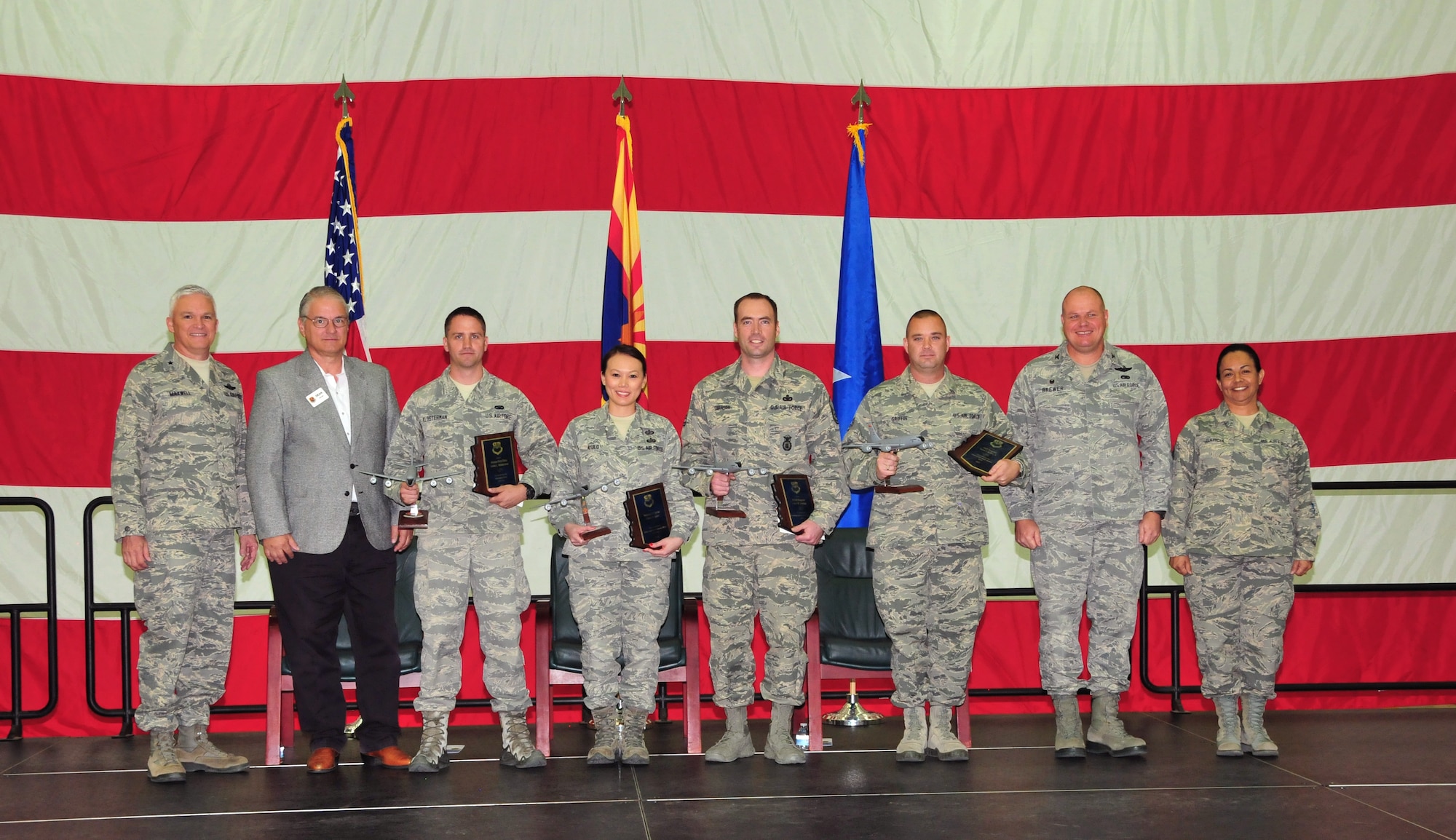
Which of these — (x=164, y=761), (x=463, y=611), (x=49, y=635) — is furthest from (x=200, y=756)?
(x=49, y=635)

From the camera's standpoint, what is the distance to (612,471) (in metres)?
4.05

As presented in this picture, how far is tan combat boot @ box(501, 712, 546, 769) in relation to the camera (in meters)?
4.03

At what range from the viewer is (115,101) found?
17.0 feet

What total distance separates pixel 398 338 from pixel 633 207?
124cm

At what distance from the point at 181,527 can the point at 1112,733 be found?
338 cm

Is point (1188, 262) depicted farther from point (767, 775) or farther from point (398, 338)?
point (398, 338)

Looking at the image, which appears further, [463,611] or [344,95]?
[344,95]

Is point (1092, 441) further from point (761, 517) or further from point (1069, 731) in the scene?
point (761, 517)

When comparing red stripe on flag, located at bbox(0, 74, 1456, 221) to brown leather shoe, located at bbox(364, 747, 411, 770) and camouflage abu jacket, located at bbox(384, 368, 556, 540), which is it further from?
brown leather shoe, located at bbox(364, 747, 411, 770)

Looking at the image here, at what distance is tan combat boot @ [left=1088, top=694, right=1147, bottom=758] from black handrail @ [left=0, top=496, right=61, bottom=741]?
4203mm

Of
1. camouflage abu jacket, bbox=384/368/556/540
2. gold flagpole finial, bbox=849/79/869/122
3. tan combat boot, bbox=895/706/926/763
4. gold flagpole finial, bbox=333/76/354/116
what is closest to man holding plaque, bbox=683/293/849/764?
tan combat boot, bbox=895/706/926/763

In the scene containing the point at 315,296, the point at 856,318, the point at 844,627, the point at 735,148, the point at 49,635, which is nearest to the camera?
the point at 315,296

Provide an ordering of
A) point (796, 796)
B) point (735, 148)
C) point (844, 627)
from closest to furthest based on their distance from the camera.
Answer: point (796, 796) < point (844, 627) < point (735, 148)

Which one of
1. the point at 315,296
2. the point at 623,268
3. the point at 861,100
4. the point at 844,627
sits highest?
the point at 861,100
